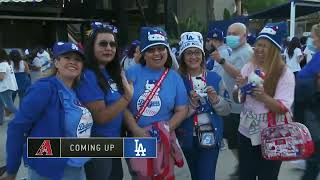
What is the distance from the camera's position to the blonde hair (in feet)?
12.4

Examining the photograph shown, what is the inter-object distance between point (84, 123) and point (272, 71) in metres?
1.56

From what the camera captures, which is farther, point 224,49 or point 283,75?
point 224,49

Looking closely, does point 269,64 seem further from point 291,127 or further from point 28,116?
point 28,116

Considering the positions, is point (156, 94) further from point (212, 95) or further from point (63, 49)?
point (63, 49)

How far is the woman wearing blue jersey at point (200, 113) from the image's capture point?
4051mm

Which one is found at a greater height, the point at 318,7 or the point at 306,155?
the point at 318,7

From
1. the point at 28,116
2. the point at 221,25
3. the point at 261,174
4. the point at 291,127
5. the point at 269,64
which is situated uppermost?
the point at 221,25

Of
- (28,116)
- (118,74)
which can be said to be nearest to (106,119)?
(118,74)

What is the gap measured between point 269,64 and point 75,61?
5.17ft

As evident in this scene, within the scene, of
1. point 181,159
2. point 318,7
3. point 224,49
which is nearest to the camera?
point 181,159

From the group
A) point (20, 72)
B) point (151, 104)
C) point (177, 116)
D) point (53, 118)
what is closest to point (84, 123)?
point (53, 118)

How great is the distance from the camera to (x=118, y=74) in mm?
3703

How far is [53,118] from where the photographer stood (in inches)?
118

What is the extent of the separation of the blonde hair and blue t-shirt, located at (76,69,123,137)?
119 cm
